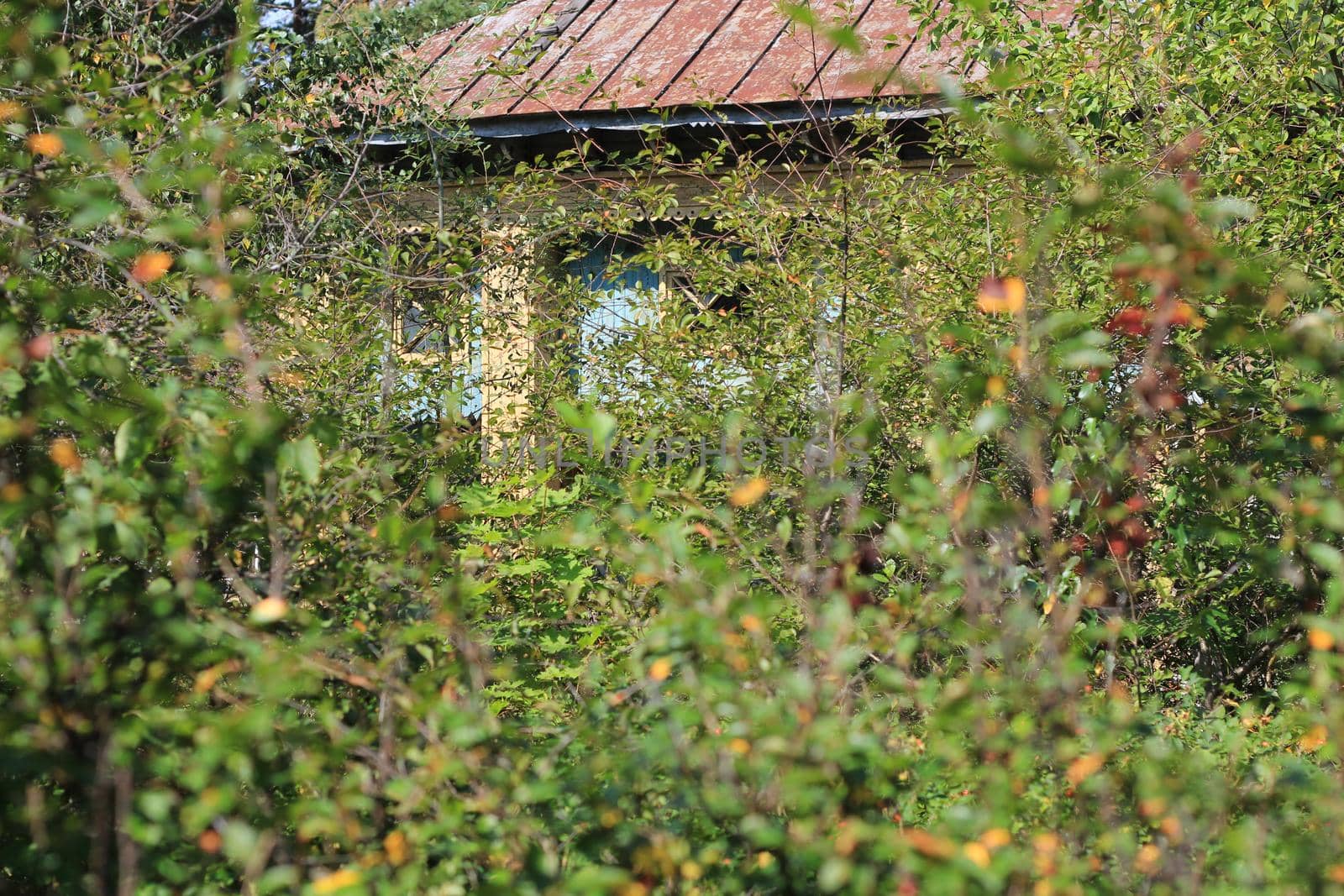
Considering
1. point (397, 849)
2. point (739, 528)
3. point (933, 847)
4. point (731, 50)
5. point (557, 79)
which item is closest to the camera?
point (933, 847)

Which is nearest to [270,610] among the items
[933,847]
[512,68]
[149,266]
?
[149,266]

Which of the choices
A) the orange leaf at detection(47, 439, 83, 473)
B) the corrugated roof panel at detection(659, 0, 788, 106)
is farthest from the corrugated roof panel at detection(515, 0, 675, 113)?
the orange leaf at detection(47, 439, 83, 473)

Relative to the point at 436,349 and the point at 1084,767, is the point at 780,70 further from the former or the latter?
the point at 1084,767

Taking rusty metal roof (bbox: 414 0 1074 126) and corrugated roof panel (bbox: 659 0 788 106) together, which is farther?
corrugated roof panel (bbox: 659 0 788 106)

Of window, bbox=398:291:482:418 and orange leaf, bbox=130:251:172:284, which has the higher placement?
orange leaf, bbox=130:251:172:284

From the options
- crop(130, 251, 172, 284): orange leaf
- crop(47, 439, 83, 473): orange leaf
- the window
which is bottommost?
the window

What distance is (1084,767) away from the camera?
175 centimetres

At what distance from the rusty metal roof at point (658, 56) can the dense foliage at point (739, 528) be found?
4.58ft

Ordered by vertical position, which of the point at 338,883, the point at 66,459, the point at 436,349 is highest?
the point at 66,459

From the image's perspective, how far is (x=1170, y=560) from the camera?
3.80 meters

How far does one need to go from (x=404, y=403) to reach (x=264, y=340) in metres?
1.56

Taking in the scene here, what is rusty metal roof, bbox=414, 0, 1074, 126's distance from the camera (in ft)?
19.9

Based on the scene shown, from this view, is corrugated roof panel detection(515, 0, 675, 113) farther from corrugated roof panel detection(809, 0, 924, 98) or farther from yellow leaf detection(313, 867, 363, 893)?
yellow leaf detection(313, 867, 363, 893)

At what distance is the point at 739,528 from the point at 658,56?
382 centimetres
